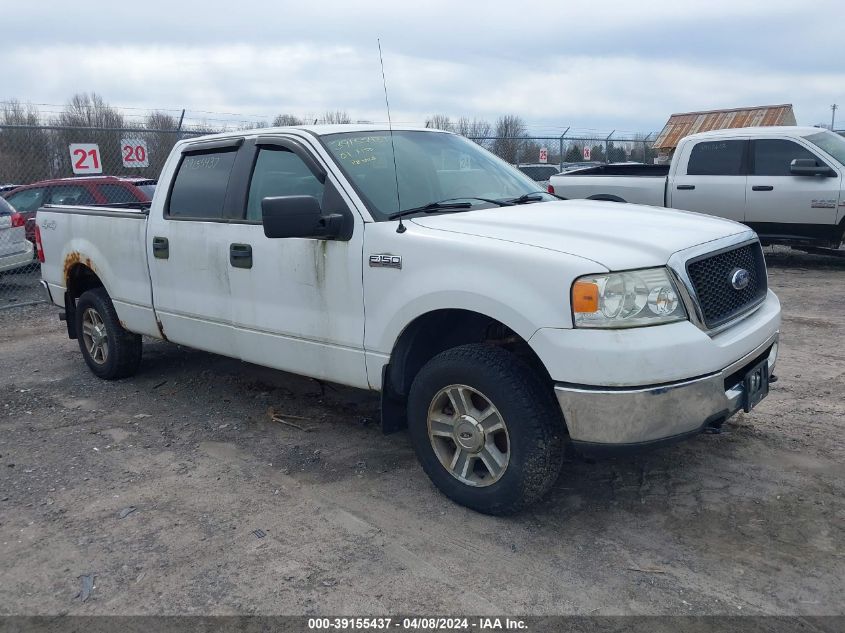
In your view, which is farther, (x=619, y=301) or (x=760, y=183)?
(x=760, y=183)

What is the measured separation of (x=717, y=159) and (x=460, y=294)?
890cm

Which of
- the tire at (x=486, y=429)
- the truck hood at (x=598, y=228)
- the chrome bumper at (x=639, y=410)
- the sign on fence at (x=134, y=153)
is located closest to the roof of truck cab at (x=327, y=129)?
the truck hood at (x=598, y=228)

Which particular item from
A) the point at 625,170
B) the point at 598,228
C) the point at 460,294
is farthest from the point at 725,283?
the point at 625,170

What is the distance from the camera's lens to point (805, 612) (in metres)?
2.90

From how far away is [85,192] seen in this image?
12234 millimetres

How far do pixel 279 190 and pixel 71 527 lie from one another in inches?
86.2

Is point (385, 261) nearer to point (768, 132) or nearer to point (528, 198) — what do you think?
point (528, 198)

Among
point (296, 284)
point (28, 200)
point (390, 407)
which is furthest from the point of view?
point (28, 200)

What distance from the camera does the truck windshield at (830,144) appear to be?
10508 millimetres

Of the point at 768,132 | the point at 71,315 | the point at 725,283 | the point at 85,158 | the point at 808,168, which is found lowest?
the point at 71,315

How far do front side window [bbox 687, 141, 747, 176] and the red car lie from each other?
835 centimetres

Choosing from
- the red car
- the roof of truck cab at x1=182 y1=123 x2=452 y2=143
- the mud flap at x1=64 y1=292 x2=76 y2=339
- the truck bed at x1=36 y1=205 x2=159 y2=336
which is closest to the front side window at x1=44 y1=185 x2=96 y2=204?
the red car

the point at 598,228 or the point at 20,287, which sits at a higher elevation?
the point at 598,228

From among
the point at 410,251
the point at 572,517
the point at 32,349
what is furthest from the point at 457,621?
the point at 32,349
